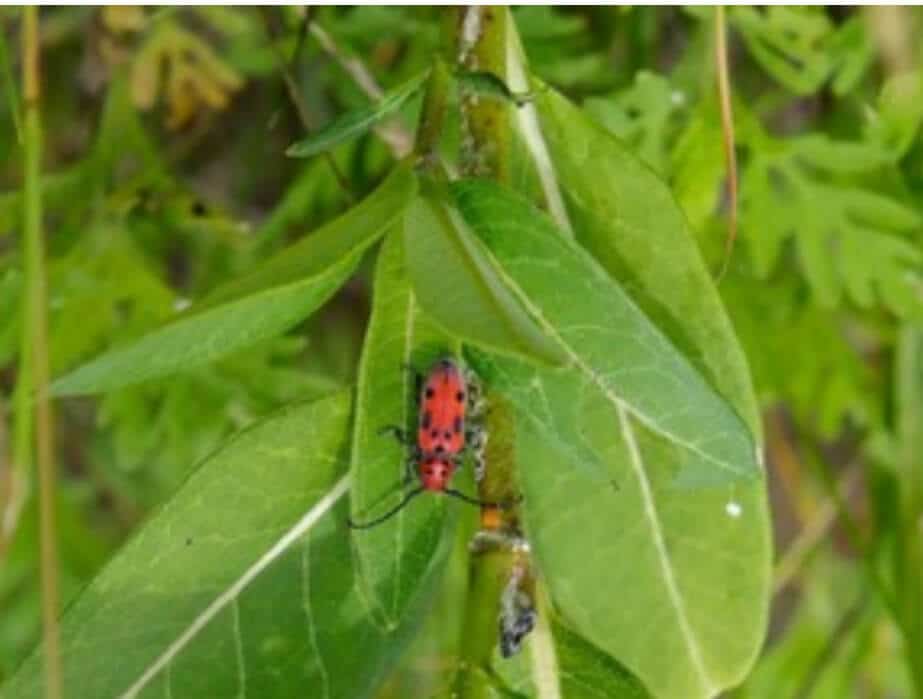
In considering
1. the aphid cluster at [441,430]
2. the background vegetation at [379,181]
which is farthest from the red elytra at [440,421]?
the background vegetation at [379,181]

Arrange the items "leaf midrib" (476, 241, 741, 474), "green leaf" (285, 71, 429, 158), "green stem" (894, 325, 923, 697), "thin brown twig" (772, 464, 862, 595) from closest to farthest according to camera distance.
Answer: "leaf midrib" (476, 241, 741, 474) < "green leaf" (285, 71, 429, 158) < "green stem" (894, 325, 923, 697) < "thin brown twig" (772, 464, 862, 595)

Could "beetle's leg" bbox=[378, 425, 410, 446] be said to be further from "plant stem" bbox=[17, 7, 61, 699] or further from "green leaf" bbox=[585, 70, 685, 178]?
"green leaf" bbox=[585, 70, 685, 178]

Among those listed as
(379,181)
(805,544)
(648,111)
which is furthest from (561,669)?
(805,544)

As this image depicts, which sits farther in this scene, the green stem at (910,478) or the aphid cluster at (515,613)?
the green stem at (910,478)

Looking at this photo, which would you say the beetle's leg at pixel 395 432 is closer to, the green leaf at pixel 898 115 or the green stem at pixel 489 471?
the green stem at pixel 489 471

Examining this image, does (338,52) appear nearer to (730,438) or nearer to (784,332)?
(784,332)

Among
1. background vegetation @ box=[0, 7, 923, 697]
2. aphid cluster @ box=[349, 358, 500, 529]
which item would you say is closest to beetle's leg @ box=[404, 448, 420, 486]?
aphid cluster @ box=[349, 358, 500, 529]

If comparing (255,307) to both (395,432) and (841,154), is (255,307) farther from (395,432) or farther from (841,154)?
(841,154)
